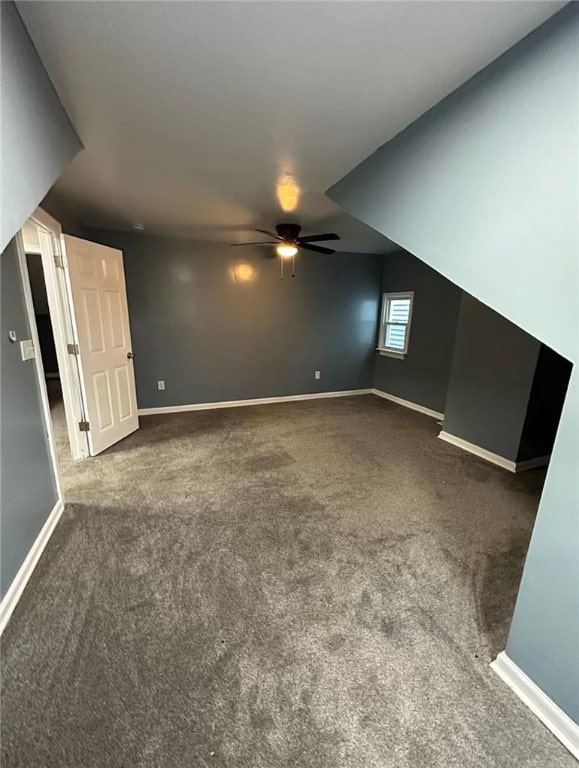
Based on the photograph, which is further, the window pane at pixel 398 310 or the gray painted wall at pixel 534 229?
the window pane at pixel 398 310

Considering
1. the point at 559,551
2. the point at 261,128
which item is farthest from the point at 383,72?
the point at 559,551

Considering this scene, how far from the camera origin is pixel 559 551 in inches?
45.1

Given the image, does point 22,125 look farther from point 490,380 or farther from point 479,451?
point 479,451

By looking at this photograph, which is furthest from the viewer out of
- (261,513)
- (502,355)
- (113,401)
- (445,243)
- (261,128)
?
(113,401)

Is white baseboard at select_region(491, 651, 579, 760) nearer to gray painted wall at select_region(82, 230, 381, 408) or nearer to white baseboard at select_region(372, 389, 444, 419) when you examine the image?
white baseboard at select_region(372, 389, 444, 419)

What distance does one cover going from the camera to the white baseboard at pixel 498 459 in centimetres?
305

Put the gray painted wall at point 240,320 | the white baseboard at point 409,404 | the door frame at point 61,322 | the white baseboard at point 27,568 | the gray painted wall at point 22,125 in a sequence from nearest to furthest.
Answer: the gray painted wall at point 22,125 → the white baseboard at point 27,568 → the door frame at point 61,322 → the gray painted wall at point 240,320 → the white baseboard at point 409,404

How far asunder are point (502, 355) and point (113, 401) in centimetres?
386

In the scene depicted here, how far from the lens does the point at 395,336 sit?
5.27 metres

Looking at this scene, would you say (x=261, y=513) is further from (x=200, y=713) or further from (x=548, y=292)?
(x=548, y=292)

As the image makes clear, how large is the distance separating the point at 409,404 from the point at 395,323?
1301 mm

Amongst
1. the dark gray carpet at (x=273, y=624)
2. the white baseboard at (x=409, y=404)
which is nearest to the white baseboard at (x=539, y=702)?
the dark gray carpet at (x=273, y=624)

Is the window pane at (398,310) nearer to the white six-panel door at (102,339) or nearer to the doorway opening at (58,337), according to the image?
the white six-panel door at (102,339)

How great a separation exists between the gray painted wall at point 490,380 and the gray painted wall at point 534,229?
1.98 meters
